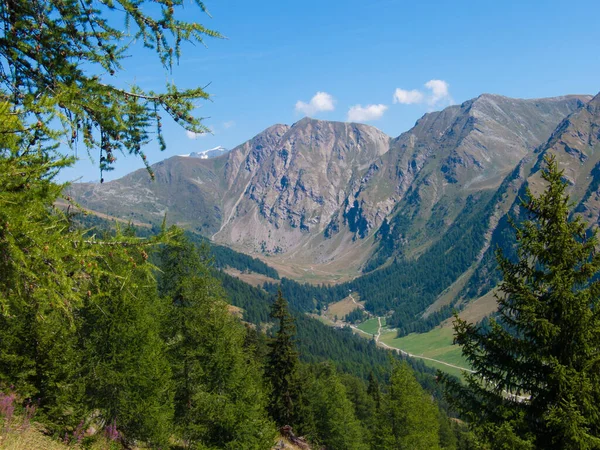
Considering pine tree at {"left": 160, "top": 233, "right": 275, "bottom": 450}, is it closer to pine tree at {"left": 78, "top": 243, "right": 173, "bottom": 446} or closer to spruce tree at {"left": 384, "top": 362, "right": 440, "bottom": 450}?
pine tree at {"left": 78, "top": 243, "right": 173, "bottom": 446}

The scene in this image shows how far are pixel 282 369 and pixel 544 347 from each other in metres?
31.1

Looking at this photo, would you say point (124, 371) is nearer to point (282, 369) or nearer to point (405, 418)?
point (282, 369)

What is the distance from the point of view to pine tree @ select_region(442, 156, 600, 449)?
11492mm

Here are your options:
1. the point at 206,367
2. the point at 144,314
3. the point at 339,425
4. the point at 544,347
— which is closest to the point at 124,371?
the point at 144,314

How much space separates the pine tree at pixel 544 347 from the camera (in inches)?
452

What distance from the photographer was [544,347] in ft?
40.8

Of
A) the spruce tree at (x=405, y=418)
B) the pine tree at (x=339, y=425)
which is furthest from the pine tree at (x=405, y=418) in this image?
the pine tree at (x=339, y=425)

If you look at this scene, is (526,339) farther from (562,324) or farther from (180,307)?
(180,307)

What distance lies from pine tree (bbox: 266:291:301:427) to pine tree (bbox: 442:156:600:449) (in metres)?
26.7

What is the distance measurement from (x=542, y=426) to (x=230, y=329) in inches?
748

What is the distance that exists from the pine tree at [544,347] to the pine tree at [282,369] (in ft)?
87.6

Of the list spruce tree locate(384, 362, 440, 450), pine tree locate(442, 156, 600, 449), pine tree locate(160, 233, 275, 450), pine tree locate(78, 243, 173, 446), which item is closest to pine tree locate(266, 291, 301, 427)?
spruce tree locate(384, 362, 440, 450)

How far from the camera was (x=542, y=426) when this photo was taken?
12.6 metres

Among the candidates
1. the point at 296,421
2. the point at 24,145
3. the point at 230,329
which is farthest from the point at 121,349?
the point at 296,421
